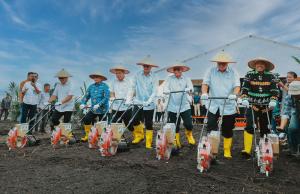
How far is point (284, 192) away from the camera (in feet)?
15.4

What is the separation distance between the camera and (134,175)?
17.3ft

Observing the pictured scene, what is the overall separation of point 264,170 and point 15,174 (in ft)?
11.6

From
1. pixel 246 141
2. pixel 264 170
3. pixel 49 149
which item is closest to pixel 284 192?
pixel 264 170

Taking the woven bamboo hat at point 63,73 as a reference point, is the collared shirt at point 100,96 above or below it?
below

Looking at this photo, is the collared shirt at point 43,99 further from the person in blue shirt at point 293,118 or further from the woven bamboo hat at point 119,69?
the person in blue shirt at point 293,118

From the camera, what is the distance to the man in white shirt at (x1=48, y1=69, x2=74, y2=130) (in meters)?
9.49

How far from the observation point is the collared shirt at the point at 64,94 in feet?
31.2

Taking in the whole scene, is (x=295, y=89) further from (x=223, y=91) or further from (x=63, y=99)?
(x=63, y=99)

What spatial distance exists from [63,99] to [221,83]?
14.2ft

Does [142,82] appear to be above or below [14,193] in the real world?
above

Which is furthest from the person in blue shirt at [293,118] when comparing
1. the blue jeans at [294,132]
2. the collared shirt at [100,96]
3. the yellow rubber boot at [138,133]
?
the collared shirt at [100,96]

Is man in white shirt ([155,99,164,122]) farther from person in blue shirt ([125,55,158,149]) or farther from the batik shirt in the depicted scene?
the batik shirt

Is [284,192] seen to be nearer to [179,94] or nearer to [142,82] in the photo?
[179,94]

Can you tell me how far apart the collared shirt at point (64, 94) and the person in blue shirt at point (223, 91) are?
13.0ft
